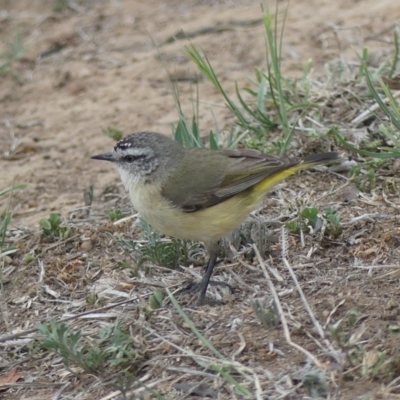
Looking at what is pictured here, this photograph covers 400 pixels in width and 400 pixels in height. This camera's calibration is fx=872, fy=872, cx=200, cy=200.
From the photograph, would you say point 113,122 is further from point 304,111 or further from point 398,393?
point 398,393

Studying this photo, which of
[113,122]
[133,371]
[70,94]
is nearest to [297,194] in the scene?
[133,371]

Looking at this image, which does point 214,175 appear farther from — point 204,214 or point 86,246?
point 86,246

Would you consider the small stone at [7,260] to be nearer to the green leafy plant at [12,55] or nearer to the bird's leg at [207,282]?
the bird's leg at [207,282]

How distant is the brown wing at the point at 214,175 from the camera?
18.2ft

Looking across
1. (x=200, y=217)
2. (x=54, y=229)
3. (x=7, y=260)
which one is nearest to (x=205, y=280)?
(x=200, y=217)

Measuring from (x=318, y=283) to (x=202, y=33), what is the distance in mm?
5505

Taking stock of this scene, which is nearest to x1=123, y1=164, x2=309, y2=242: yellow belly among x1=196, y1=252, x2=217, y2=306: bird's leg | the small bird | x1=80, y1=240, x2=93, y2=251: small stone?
the small bird

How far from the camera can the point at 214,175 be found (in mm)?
5719

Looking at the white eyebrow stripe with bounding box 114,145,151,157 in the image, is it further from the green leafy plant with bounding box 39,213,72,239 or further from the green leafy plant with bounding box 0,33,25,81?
the green leafy plant with bounding box 0,33,25,81

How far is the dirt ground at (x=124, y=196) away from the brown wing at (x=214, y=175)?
49 cm

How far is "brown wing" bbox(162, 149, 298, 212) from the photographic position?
5559 millimetres

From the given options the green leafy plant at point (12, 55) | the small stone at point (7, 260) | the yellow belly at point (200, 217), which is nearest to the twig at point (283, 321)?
the yellow belly at point (200, 217)

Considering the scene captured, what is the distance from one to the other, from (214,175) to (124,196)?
157cm

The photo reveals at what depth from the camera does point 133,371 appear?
15.4 feet
